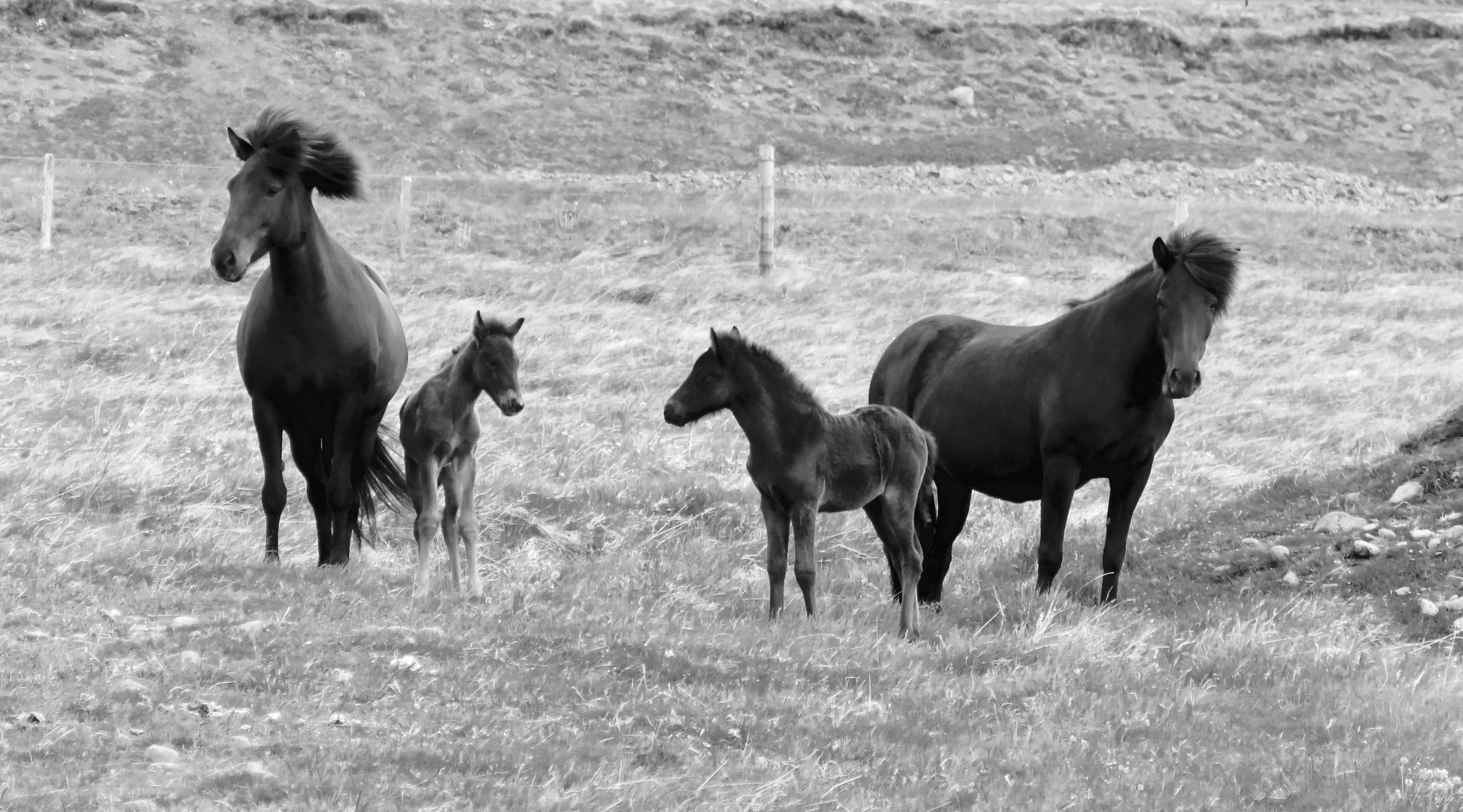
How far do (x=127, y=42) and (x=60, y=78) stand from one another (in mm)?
2760

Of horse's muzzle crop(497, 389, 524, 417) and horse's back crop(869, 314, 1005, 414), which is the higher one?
horse's muzzle crop(497, 389, 524, 417)

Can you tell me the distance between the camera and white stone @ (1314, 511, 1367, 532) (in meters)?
10.4

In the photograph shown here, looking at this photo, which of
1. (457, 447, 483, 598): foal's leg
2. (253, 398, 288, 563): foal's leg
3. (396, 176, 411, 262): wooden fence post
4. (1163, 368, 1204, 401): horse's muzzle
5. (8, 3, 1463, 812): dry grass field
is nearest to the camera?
(8, 3, 1463, 812): dry grass field

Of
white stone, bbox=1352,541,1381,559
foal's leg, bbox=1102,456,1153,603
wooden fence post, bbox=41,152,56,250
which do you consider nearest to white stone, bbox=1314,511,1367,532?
white stone, bbox=1352,541,1381,559

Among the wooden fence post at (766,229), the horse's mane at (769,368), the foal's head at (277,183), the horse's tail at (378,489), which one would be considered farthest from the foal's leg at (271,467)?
the wooden fence post at (766,229)

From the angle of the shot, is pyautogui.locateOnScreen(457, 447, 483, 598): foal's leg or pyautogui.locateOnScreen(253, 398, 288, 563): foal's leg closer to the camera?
pyautogui.locateOnScreen(457, 447, 483, 598): foal's leg

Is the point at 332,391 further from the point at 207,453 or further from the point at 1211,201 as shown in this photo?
the point at 1211,201

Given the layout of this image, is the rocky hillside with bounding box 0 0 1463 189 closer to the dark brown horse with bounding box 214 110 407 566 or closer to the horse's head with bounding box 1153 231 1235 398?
the dark brown horse with bounding box 214 110 407 566

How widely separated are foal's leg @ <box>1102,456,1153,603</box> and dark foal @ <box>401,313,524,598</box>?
359 centimetres

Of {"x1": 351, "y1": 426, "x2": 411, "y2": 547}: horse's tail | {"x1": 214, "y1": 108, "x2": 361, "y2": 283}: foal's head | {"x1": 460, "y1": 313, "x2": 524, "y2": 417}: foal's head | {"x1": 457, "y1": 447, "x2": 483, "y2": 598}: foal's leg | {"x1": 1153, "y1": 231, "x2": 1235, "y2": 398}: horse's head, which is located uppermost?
{"x1": 214, "y1": 108, "x2": 361, "y2": 283}: foal's head

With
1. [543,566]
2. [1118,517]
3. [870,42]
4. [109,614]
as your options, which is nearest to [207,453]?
[543,566]

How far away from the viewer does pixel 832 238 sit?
25.2 meters

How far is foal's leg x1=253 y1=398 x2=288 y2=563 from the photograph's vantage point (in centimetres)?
920

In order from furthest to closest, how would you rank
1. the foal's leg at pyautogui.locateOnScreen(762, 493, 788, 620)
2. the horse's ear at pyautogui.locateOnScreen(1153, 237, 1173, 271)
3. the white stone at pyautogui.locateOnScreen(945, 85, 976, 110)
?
the white stone at pyautogui.locateOnScreen(945, 85, 976, 110)
the horse's ear at pyautogui.locateOnScreen(1153, 237, 1173, 271)
the foal's leg at pyautogui.locateOnScreen(762, 493, 788, 620)
